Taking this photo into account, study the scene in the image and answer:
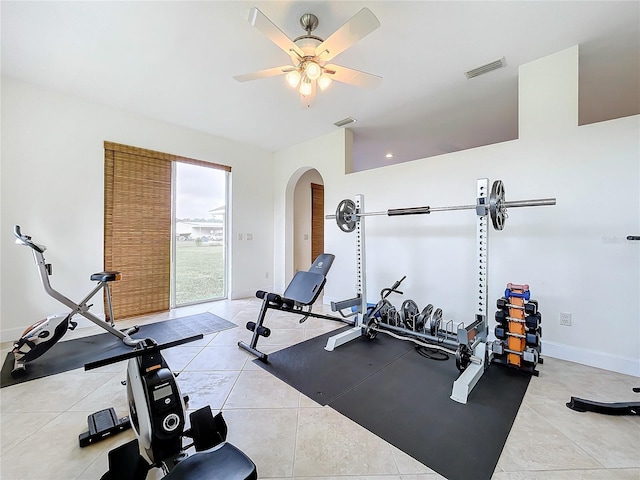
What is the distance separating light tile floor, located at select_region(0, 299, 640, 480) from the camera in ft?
4.29

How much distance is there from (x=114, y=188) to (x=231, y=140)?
6.72ft

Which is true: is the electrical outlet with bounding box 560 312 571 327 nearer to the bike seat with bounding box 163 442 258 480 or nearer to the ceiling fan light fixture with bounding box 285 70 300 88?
the bike seat with bounding box 163 442 258 480

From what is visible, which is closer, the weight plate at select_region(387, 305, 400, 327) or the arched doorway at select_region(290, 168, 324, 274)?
the weight plate at select_region(387, 305, 400, 327)

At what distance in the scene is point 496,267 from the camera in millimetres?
2836

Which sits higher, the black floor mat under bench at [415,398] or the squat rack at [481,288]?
the squat rack at [481,288]

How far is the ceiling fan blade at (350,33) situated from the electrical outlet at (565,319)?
3.00m

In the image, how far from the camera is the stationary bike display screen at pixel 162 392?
116 cm

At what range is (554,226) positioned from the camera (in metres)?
2.52

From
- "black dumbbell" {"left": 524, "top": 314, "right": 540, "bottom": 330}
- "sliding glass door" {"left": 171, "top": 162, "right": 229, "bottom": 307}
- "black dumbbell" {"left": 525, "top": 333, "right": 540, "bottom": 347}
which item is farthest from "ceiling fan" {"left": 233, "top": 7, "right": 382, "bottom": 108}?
"sliding glass door" {"left": 171, "top": 162, "right": 229, "bottom": 307}

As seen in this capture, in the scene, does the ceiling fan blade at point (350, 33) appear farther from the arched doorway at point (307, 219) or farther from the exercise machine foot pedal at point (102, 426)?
the arched doorway at point (307, 219)

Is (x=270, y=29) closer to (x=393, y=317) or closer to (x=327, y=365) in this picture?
(x=327, y=365)

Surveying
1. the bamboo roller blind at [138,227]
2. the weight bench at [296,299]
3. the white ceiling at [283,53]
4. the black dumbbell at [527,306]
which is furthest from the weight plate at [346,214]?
the bamboo roller blind at [138,227]

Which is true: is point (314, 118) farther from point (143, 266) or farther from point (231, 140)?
point (143, 266)

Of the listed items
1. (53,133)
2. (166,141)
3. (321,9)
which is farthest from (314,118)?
(53,133)
